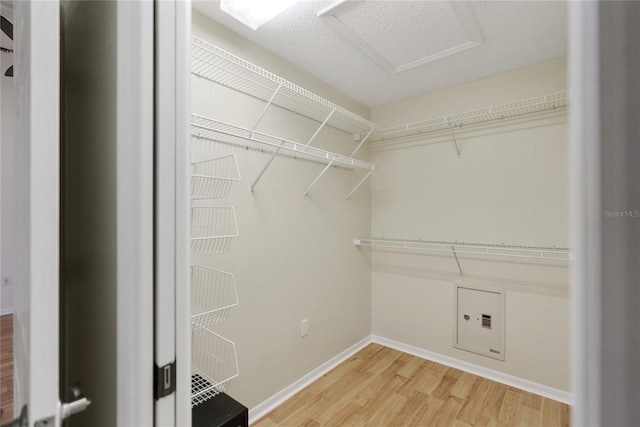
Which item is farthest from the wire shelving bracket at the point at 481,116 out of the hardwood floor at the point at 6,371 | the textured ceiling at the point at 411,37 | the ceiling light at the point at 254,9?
the hardwood floor at the point at 6,371

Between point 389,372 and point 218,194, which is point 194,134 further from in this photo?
point 389,372

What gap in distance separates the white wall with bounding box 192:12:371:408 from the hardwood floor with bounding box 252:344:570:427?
22 centimetres

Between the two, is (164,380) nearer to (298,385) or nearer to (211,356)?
(211,356)

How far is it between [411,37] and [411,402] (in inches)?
94.0

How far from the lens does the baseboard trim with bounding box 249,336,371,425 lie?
1880 mm

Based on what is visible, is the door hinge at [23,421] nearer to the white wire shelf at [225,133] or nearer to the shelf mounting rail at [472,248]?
the white wire shelf at [225,133]

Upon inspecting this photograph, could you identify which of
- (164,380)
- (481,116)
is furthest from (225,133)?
(481,116)

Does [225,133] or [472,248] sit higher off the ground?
[225,133]

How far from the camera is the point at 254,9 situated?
1497 millimetres

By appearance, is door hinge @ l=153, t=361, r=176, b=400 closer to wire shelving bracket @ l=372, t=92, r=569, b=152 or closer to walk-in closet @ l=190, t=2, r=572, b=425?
walk-in closet @ l=190, t=2, r=572, b=425

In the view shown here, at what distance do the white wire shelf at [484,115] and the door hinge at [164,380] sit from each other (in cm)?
232

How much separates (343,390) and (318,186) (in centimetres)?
154

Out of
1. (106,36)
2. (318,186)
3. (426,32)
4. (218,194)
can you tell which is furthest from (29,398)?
(426,32)

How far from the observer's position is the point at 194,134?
1.55 metres
